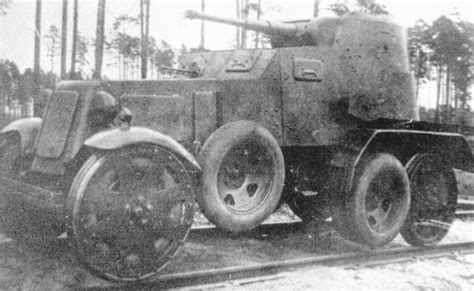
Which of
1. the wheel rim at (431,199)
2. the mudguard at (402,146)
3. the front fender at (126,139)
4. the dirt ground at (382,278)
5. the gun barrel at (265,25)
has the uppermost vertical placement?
the gun barrel at (265,25)

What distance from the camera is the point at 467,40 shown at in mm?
40094

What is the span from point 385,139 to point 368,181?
66 cm

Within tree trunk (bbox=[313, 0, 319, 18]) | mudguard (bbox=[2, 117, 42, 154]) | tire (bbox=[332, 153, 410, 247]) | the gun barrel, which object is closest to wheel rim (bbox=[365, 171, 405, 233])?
tire (bbox=[332, 153, 410, 247])

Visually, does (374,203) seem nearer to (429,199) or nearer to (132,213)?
(429,199)

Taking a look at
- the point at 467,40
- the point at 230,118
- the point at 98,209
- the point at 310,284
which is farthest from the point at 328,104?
the point at 467,40

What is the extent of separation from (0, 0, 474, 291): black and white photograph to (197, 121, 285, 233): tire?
1cm

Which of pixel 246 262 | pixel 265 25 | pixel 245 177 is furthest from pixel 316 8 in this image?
pixel 246 262

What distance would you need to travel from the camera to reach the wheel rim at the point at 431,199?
725cm

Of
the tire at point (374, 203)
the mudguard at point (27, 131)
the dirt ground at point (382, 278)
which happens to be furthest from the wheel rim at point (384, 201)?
the mudguard at point (27, 131)

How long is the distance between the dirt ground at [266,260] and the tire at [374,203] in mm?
334

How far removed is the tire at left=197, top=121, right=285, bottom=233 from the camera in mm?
5391

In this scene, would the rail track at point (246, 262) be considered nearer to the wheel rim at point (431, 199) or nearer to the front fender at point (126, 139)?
the wheel rim at point (431, 199)

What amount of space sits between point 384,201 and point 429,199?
89cm

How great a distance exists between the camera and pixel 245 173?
19.4ft
